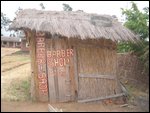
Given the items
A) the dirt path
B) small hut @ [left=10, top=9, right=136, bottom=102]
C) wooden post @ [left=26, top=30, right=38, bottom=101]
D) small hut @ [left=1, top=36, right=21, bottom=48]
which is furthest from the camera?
small hut @ [left=1, top=36, right=21, bottom=48]

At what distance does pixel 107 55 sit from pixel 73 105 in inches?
80.7

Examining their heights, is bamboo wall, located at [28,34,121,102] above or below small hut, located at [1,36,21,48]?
below

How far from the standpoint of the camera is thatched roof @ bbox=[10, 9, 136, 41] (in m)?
9.83

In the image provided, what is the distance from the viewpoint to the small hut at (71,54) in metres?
10.1

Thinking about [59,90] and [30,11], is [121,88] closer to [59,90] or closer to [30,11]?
[59,90]

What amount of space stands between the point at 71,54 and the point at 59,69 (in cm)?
61

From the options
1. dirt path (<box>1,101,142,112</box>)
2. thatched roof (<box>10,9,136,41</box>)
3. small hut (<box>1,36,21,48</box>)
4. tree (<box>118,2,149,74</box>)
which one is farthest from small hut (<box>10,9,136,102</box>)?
small hut (<box>1,36,21,48</box>)

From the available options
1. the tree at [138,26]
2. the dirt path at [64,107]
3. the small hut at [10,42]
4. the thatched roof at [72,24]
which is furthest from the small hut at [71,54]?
the small hut at [10,42]

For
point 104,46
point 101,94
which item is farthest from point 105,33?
point 101,94

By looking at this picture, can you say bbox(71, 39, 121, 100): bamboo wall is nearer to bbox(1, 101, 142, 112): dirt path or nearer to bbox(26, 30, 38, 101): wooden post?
bbox(1, 101, 142, 112): dirt path

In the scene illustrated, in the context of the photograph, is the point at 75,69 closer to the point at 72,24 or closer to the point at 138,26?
the point at 72,24

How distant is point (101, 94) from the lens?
10836 millimetres

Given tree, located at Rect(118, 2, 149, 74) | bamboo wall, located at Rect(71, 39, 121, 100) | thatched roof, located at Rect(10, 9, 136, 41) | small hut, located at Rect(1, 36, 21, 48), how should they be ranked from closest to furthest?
1. thatched roof, located at Rect(10, 9, 136, 41)
2. bamboo wall, located at Rect(71, 39, 121, 100)
3. tree, located at Rect(118, 2, 149, 74)
4. small hut, located at Rect(1, 36, 21, 48)

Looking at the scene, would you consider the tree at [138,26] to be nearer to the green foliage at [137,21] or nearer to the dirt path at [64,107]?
the green foliage at [137,21]
